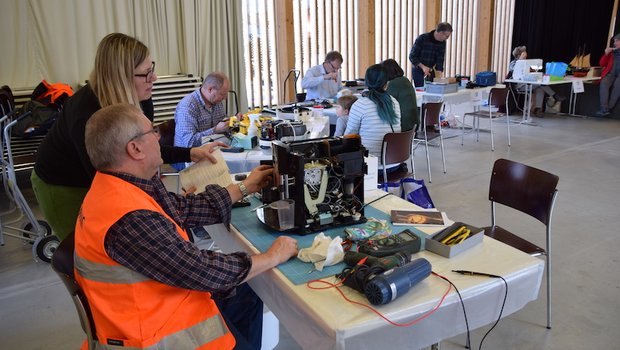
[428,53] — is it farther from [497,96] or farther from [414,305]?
[414,305]

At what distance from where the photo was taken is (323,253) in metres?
1.37

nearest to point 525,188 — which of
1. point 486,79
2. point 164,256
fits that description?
point 164,256

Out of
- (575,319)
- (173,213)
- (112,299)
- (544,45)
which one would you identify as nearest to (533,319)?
(575,319)

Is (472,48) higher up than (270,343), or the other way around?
(472,48)

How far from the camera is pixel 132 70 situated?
69.5 inches

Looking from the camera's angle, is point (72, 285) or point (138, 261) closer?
point (138, 261)

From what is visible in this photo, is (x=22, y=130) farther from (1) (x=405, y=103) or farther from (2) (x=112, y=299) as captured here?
(2) (x=112, y=299)

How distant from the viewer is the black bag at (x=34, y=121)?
391 cm

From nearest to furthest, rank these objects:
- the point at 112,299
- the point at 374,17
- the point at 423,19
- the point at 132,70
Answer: the point at 112,299 < the point at 132,70 < the point at 374,17 < the point at 423,19

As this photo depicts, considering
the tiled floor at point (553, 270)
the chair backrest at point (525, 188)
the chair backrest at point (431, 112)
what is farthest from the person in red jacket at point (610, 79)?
the chair backrest at point (525, 188)

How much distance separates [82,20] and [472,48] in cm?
655

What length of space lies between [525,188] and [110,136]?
178cm

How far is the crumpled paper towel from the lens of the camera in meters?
1.36

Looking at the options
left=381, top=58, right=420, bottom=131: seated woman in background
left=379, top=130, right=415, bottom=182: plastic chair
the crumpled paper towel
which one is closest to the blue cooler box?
left=381, top=58, right=420, bottom=131: seated woman in background
